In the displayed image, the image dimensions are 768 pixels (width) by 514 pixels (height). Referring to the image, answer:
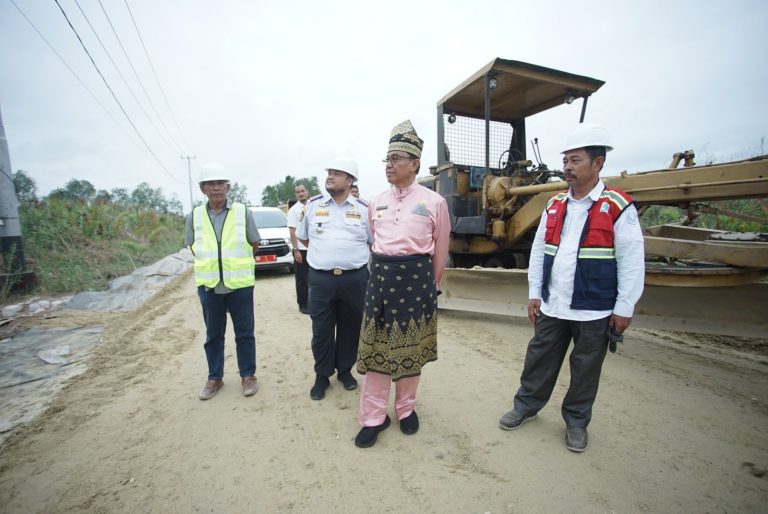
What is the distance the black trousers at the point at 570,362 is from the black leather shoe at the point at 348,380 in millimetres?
1312

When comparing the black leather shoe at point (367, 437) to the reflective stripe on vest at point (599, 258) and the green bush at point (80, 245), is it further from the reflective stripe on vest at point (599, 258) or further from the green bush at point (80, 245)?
the green bush at point (80, 245)

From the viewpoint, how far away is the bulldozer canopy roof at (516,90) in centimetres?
424

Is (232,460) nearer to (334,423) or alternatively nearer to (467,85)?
(334,423)

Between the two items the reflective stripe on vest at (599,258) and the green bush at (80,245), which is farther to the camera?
the green bush at (80,245)

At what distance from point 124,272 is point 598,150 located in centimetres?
912

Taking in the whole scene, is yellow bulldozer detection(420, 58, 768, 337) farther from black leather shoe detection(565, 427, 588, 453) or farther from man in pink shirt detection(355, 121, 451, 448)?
man in pink shirt detection(355, 121, 451, 448)

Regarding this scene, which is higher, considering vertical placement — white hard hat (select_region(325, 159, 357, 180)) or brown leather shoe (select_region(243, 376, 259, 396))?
white hard hat (select_region(325, 159, 357, 180))

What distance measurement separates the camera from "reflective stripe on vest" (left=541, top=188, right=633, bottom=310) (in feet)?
6.89

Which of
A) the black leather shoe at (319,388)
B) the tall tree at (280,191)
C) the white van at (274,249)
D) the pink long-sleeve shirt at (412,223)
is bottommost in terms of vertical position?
the black leather shoe at (319,388)

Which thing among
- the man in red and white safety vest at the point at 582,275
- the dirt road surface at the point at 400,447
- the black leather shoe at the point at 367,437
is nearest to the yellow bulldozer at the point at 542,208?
the dirt road surface at the point at 400,447

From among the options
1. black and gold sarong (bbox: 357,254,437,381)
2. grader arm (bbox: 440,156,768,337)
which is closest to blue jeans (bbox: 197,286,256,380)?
black and gold sarong (bbox: 357,254,437,381)

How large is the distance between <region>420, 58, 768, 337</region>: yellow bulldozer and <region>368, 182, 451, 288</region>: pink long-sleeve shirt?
2119mm

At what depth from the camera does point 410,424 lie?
8.21ft

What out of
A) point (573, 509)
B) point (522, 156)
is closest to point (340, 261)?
point (573, 509)
